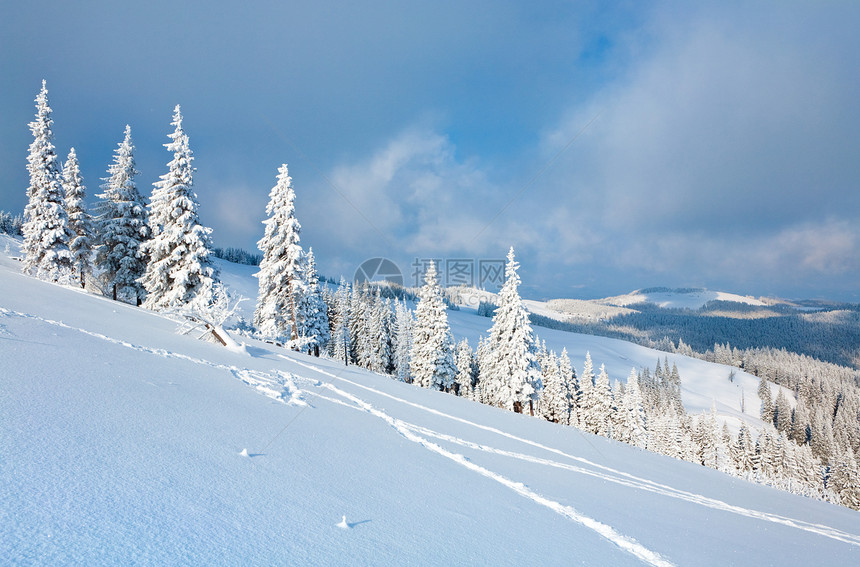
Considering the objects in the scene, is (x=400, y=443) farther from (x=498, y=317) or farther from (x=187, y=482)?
(x=498, y=317)

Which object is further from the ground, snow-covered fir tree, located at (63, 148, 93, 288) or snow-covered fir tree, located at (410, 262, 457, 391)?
snow-covered fir tree, located at (63, 148, 93, 288)

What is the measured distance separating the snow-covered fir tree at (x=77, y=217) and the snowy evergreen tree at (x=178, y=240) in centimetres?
1065

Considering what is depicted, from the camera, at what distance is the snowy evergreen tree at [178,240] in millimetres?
22016

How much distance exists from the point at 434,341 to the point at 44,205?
30338 mm

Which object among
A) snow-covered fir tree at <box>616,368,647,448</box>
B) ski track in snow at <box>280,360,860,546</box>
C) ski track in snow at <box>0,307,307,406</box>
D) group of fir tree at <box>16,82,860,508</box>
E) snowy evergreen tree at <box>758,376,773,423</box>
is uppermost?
group of fir tree at <box>16,82,860,508</box>

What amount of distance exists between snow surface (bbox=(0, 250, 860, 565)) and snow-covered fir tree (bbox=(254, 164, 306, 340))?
1604cm

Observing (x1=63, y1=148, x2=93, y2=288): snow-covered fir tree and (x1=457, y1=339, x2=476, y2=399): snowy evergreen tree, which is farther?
(x1=457, y1=339, x2=476, y2=399): snowy evergreen tree

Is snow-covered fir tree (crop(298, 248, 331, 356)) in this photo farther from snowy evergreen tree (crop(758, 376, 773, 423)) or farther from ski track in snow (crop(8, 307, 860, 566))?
snowy evergreen tree (crop(758, 376, 773, 423))

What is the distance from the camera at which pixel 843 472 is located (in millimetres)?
55219

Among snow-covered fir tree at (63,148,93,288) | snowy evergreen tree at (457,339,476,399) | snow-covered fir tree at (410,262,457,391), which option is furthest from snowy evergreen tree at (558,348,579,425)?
snow-covered fir tree at (63,148,93,288)

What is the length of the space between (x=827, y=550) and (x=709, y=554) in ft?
12.2

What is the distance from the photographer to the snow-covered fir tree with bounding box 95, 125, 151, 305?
83.9ft

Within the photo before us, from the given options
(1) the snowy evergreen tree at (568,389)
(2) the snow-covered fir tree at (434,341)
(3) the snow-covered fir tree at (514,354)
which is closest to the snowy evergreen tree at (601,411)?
(1) the snowy evergreen tree at (568,389)

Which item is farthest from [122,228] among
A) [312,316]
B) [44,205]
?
[312,316]
